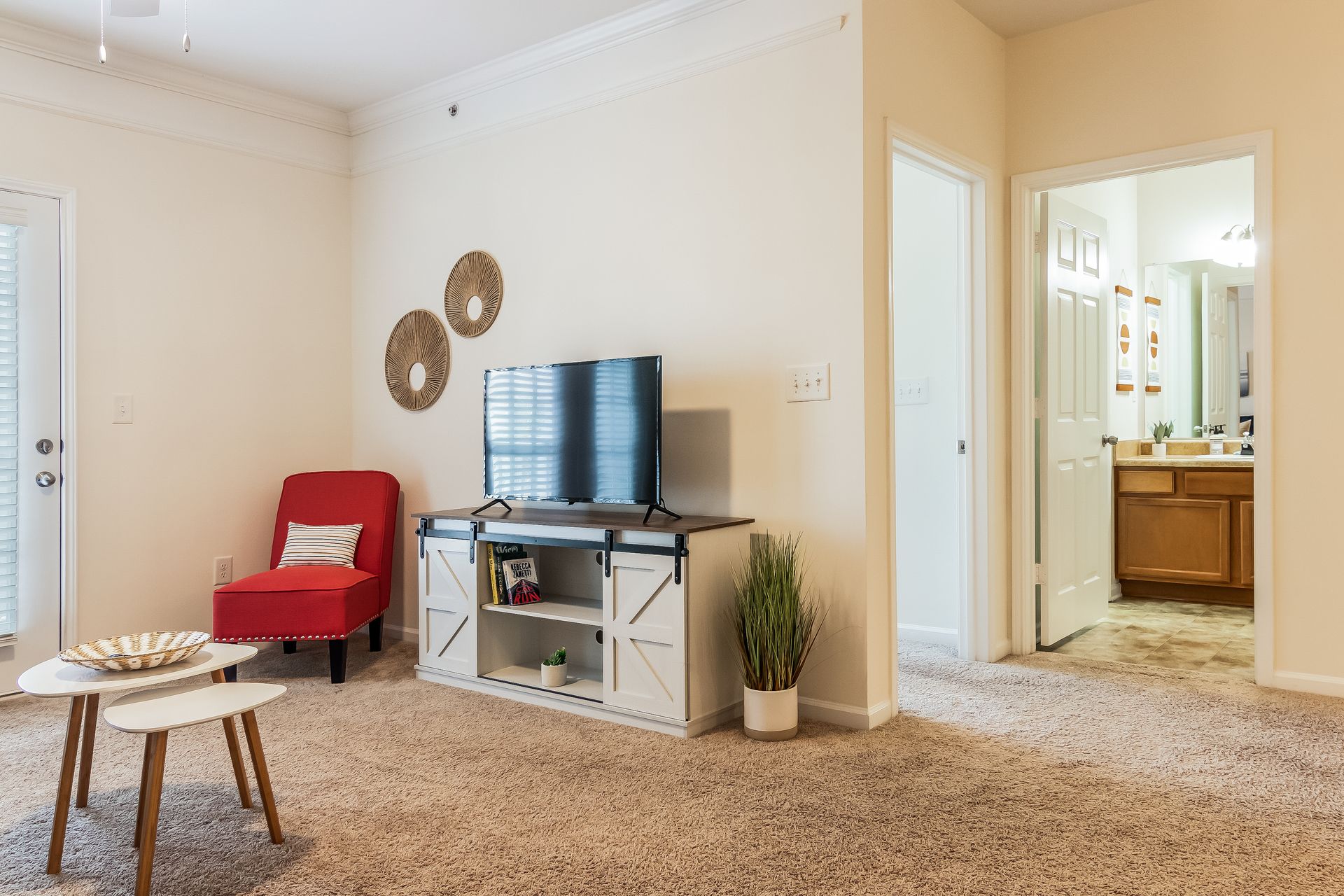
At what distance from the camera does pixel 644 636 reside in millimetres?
3039

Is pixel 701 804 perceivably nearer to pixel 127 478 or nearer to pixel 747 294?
pixel 747 294

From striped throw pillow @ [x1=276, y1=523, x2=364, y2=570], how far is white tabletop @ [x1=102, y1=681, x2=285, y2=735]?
1785 mm

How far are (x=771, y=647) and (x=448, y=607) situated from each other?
1.37 m

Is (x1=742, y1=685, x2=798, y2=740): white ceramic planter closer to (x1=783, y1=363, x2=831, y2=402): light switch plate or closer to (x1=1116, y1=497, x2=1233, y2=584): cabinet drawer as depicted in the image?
(x1=783, y1=363, x2=831, y2=402): light switch plate

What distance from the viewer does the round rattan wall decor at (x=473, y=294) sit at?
162 inches

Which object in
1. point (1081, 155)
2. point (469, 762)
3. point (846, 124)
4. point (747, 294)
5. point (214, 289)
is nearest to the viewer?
point (469, 762)

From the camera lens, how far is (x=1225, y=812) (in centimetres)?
232

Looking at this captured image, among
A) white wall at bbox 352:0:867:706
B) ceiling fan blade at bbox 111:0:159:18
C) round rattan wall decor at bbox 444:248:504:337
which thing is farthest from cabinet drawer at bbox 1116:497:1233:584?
ceiling fan blade at bbox 111:0:159:18

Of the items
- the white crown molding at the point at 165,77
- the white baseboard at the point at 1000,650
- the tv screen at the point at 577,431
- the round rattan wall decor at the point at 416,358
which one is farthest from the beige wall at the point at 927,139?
the white crown molding at the point at 165,77

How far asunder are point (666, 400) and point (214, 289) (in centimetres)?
220

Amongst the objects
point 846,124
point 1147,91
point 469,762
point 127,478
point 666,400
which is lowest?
point 469,762

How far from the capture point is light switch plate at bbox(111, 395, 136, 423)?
12.7ft

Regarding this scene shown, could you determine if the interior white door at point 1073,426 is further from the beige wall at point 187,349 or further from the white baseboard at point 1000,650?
the beige wall at point 187,349

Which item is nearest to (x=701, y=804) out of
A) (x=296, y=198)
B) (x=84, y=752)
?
(x=84, y=752)
